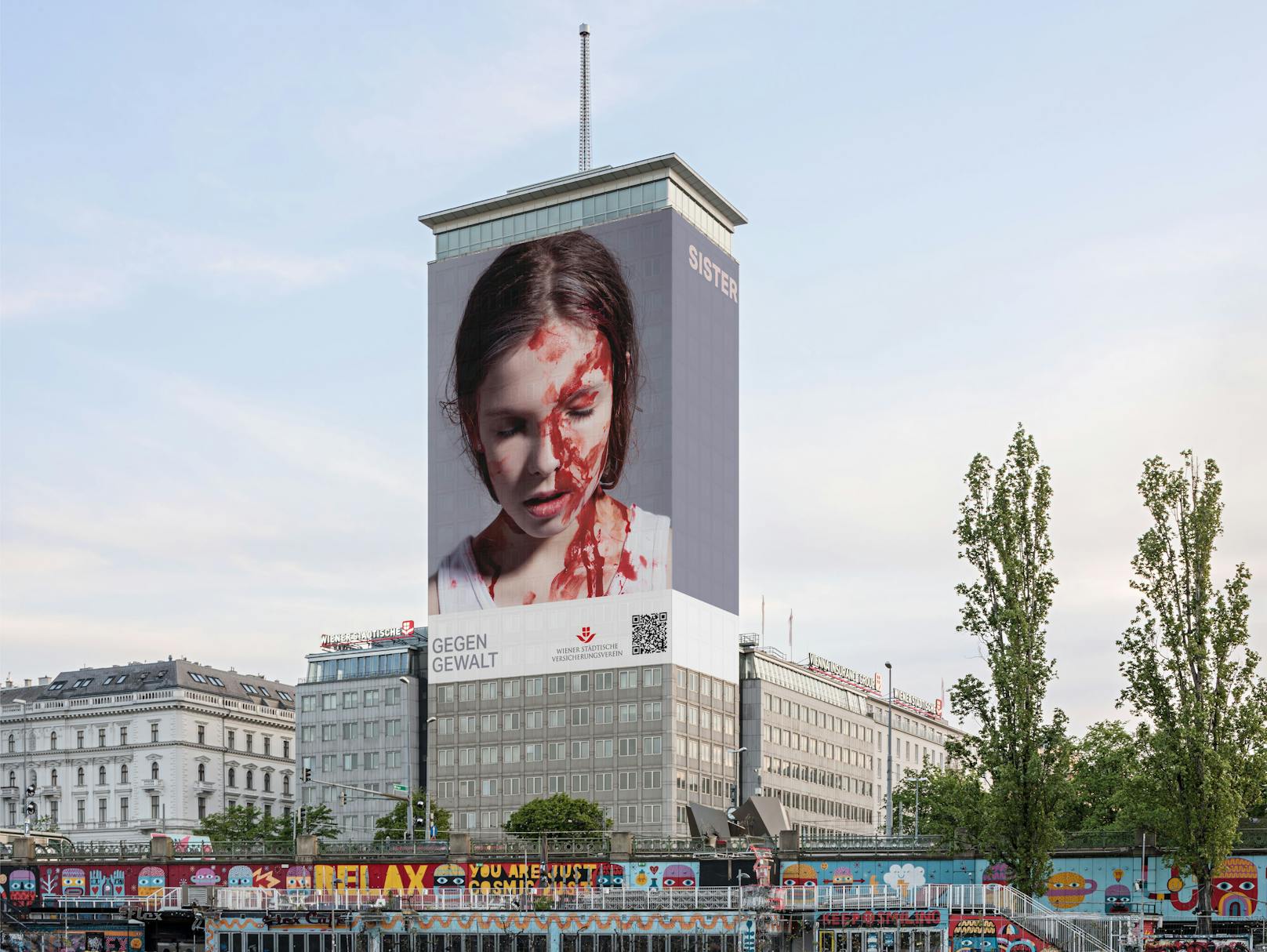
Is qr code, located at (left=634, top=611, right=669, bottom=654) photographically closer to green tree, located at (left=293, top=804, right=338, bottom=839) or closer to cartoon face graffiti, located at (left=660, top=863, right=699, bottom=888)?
green tree, located at (left=293, top=804, right=338, bottom=839)

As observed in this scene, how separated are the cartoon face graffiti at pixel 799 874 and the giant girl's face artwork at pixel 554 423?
8184 centimetres

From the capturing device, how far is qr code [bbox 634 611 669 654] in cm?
17875

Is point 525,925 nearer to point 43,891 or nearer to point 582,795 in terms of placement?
point 43,891

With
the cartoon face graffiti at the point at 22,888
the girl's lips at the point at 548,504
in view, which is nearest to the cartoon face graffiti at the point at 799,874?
the cartoon face graffiti at the point at 22,888

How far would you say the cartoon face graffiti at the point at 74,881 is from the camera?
11706 centimetres

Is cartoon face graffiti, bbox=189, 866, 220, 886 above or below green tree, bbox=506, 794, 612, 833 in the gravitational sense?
below

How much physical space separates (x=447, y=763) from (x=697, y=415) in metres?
48.9

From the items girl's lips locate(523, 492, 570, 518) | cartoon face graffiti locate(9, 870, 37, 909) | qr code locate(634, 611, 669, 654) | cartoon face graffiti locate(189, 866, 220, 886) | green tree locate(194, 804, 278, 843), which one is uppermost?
girl's lips locate(523, 492, 570, 518)

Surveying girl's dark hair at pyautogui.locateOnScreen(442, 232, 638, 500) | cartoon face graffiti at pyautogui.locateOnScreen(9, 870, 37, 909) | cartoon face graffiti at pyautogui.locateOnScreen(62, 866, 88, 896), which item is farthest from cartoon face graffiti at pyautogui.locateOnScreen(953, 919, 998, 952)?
girl's dark hair at pyautogui.locateOnScreen(442, 232, 638, 500)

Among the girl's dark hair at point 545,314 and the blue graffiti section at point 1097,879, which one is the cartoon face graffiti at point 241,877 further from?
the girl's dark hair at point 545,314

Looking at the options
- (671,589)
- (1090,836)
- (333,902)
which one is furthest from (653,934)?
(671,589)

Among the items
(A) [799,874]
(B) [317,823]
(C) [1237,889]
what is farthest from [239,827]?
(C) [1237,889]

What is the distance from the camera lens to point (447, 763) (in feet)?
619

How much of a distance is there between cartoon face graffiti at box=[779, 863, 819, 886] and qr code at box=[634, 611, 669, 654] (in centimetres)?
7228
